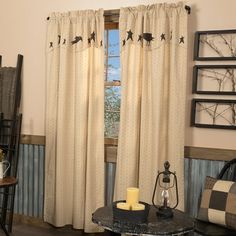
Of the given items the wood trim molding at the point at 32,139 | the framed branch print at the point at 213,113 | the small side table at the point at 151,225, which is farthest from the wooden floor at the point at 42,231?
the framed branch print at the point at 213,113

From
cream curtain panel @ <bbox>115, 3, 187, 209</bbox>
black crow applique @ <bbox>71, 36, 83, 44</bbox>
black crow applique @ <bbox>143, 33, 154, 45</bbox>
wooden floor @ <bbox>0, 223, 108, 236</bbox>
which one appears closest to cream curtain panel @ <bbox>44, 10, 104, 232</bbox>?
black crow applique @ <bbox>71, 36, 83, 44</bbox>

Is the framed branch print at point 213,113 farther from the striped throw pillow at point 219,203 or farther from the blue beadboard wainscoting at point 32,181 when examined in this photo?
the blue beadboard wainscoting at point 32,181

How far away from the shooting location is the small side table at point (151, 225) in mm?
2213

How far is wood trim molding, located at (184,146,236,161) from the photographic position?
124 inches

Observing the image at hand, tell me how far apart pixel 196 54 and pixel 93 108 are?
41.0 inches

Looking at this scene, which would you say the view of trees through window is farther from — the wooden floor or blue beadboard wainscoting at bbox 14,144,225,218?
the wooden floor

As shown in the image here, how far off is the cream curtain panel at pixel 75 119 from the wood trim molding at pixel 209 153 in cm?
81

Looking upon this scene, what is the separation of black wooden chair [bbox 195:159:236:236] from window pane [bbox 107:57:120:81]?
134 cm

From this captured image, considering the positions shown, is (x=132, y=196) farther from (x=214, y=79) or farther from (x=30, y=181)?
(x=30, y=181)

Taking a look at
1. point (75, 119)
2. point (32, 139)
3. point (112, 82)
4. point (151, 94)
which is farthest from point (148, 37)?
point (32, 139)

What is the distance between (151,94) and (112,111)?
0.57m

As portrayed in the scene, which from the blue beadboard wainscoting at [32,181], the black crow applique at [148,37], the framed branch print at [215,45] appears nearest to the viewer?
the framed branch print at [215,45]

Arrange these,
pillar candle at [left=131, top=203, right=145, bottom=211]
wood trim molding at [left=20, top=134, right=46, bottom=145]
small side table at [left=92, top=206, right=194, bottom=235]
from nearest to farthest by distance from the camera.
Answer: small side table at [left=92, top=206, right=194, bottom=235] → pillar candle at [left=131, top=203, right=145, bottom=211] → wood trim molding at [left=20, top=134, right=46, bottom=145]

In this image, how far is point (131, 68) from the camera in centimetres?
337
